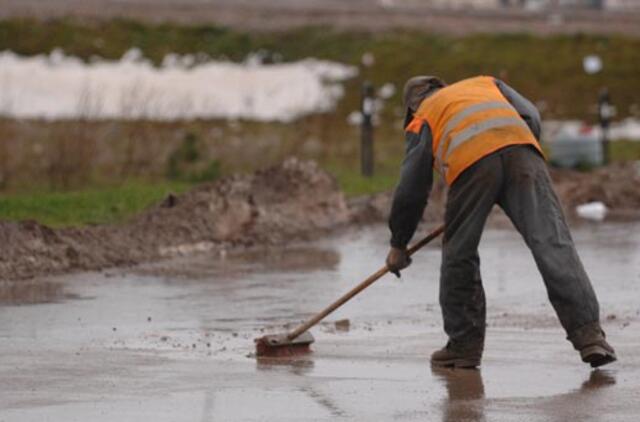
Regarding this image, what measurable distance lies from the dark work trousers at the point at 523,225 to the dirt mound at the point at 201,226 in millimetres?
4665

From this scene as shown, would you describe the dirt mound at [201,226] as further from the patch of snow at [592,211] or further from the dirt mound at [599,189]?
the dirt mound at [599,189]

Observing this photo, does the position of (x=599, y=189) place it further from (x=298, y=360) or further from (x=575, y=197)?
(x=298, y=360)

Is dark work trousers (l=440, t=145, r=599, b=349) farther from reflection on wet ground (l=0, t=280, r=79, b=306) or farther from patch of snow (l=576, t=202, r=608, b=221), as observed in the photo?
patch of snow (l=576, t=202, r=608, b=221)

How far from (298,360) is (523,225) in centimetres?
145

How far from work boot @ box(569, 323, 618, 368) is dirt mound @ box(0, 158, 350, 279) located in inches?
207

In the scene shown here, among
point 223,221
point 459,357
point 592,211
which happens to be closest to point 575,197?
point 592,211

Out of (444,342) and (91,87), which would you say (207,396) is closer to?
(444,342)

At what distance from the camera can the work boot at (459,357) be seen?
10125 millimetres

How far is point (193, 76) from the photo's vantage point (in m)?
41.3

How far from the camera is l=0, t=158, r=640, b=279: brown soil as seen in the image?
47.3 feet

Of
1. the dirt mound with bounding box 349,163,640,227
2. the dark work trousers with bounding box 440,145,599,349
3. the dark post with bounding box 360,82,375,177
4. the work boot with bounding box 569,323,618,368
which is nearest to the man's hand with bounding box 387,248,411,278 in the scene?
the dark work trousers with bounding box 440,145,599,349

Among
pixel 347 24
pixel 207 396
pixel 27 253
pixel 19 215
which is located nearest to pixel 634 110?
pixel 347 24

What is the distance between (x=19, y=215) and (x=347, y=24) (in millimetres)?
31996

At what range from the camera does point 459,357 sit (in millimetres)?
10125
